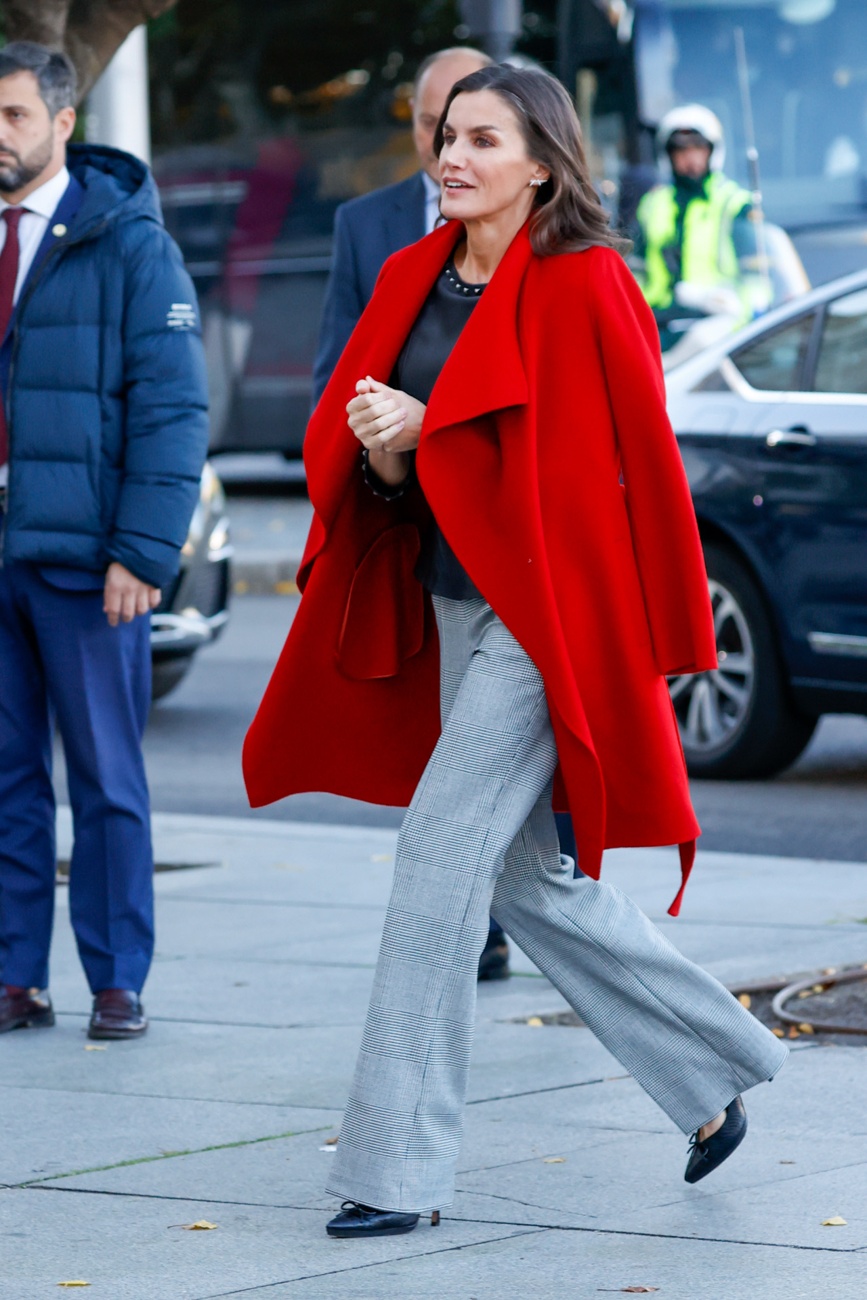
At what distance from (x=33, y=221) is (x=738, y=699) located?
161 inches

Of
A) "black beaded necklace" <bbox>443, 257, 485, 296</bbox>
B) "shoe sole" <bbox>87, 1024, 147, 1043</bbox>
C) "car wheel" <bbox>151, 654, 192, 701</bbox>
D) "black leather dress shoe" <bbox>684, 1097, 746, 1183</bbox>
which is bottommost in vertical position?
"car wheel" <bbox>151, 654, 192, 701</bbox>

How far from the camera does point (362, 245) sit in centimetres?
602

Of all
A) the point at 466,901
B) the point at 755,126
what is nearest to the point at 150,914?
the point at 466,901

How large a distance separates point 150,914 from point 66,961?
2.65ft

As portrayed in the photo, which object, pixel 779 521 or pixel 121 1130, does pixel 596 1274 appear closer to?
pixel 121 1130

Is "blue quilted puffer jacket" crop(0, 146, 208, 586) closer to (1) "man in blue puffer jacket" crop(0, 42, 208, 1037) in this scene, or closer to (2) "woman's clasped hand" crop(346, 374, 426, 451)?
(1) "man in blue puffer jacket" crop(0, 42, 208, 1037)

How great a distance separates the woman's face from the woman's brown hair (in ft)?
0.06

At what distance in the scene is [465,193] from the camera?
4.03m

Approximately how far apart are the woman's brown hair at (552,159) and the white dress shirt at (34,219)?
1.61 metres

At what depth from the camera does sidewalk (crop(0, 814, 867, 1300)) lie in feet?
12.2

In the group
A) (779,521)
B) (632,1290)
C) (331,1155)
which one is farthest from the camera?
(779,521)

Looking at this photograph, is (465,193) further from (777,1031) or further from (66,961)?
(66,961)

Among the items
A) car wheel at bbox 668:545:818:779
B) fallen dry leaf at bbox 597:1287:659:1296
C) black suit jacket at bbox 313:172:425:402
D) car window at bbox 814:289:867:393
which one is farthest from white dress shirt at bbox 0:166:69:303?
car window at bbox 814:289:867:393

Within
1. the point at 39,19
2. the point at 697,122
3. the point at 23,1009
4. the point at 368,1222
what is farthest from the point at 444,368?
the point at 697,122
